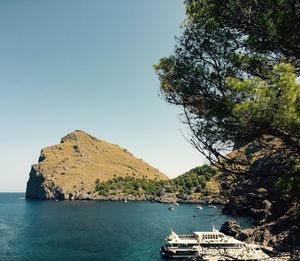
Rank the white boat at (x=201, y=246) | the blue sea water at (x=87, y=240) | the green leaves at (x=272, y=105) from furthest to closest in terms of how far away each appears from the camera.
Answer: the blue sea water at (x=87, y=240), the white boat at (x=201, y=246), the green leaves at (x=272, y=105)

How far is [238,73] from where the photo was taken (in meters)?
17.1

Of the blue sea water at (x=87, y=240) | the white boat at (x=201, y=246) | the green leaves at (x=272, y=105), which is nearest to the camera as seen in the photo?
the green leaves at (x=272, y=105)

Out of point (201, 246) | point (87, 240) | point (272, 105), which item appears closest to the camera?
point (272, 105)

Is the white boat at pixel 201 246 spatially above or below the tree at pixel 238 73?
below

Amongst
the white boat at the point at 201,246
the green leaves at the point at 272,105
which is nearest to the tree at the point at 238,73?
the green leaves at the point at 272,105

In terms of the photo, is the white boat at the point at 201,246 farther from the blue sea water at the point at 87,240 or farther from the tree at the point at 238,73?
the tree at the point at 238,73

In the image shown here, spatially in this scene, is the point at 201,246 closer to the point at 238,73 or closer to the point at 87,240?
the point at 87,240

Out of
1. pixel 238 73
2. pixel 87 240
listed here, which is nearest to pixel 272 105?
pixel 238 73

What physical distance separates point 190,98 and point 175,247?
5524 cm

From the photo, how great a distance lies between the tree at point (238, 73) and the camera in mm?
13406

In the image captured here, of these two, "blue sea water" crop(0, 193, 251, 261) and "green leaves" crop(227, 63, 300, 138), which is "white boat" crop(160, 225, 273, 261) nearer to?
"blue sea water" crop(0, 193, 251, 261)

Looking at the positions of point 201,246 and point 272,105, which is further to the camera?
point 201,246

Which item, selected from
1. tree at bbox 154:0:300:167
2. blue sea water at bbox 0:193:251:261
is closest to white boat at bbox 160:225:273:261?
blue sea water at bbox 0:193:251:261

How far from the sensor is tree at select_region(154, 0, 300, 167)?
528 inches
